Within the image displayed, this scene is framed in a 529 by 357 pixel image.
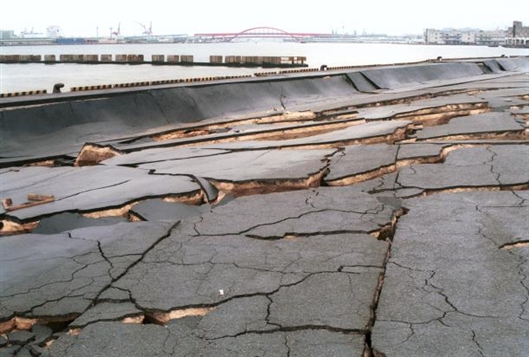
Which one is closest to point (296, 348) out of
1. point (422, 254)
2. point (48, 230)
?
point (422, 254)

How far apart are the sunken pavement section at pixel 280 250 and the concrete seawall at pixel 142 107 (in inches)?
126

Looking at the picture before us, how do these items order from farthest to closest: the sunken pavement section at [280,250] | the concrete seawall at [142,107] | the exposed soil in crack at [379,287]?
the concrete seawall at [142,107] → the sunken pavement section at [280,250] → the exposed soil in crack at [379,287]

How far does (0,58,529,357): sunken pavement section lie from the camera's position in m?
2.59

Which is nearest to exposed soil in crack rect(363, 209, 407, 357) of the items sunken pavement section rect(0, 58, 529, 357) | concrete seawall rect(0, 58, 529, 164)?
sunken pavement section rect(0, 58, 529, 357)

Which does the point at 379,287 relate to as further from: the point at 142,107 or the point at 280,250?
the point at 142,107

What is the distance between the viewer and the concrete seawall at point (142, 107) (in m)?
10.7

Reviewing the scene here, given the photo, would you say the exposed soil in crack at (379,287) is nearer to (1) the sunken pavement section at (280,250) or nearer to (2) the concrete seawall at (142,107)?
(1) the sunken pavement section at (280,250)

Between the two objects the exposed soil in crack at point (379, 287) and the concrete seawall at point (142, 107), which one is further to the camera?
the concrete seawall at point (142, 107)

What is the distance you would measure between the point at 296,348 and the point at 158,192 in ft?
10.1

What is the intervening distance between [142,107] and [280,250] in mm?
10417

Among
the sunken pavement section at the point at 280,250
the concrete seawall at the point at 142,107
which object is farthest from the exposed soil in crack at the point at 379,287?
the concrete seawall at the point at 142,107

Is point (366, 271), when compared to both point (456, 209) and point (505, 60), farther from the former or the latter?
point (505, 60)

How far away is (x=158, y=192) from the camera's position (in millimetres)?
5227

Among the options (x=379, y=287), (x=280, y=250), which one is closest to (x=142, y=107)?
(x=280, y=250)
